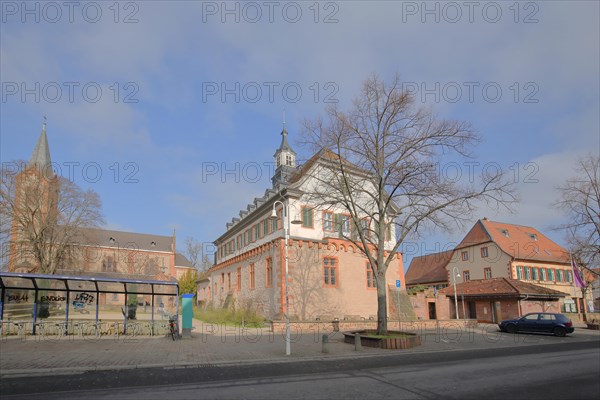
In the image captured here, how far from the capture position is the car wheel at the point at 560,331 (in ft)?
83.9

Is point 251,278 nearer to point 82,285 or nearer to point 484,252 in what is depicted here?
point 82,285

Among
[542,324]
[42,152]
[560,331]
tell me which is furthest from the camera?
[42,152]

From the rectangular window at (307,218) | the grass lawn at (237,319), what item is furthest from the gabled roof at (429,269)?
the grass lawn at (237,319)

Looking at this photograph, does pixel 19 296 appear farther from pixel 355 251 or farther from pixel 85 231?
pixel 355 251

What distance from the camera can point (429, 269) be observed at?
204 feet

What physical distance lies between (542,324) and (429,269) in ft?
118

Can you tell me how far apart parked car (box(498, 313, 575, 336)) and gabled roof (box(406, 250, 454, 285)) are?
89.9ft

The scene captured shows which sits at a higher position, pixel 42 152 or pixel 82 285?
pixel 42 152

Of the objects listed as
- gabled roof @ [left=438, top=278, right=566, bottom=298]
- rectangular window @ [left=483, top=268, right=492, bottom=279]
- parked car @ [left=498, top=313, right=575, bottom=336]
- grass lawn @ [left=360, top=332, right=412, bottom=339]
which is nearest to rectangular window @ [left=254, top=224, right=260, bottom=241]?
grass lawn @ [left=360, top=332, right=412, bottom=339]

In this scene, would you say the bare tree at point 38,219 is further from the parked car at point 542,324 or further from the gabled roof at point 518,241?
the gabled roof at point 518,241

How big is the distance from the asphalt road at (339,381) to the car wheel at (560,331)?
44.7 ft

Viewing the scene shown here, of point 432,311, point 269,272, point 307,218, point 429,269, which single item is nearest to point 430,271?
point 429,269

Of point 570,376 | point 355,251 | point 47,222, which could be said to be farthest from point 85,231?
point 570,376

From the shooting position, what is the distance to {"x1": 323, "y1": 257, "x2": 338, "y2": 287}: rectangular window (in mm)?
29672
